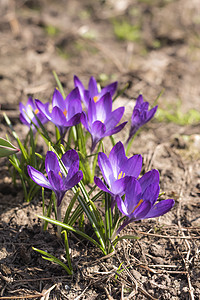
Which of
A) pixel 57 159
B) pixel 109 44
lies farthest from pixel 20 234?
pixel 109 44

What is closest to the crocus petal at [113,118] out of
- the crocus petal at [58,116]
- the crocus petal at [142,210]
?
the crocus petal at [58,116]

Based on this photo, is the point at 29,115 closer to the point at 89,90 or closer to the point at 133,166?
the point at 89,90

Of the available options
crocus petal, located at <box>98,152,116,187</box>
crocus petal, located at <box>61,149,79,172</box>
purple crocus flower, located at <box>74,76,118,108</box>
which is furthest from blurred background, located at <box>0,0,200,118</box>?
crocus petal, located at <box>98,152,116,187</box>

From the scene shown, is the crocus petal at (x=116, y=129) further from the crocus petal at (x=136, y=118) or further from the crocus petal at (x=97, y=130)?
the crocus petal at (x=136, y=118)

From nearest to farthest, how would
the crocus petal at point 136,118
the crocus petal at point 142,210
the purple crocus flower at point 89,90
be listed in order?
the crocus petal at point 142,210, the crocus petal at point 136,118, the purple crocus flower at point 89,90

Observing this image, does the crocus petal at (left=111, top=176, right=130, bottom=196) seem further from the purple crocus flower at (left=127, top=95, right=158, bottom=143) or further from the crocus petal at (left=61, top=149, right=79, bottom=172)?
the purple crocus flower at (left=127, top=95, right=158, bottom=143)
